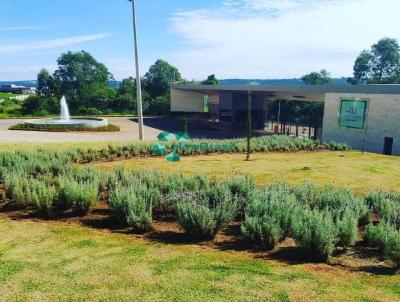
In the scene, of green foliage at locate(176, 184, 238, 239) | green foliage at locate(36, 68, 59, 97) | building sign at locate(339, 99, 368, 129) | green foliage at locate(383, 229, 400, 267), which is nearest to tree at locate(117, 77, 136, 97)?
green foliage at locate(36, 68, 59, 97)

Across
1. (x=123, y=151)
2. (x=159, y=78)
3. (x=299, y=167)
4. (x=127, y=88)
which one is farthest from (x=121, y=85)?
(x=299, y=167)

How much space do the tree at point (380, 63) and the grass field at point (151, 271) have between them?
9974cm

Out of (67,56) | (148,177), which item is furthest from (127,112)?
(148,177)

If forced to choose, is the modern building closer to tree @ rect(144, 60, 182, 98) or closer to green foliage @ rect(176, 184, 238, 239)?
green foliage @ rect(176, 184, 238, 239)

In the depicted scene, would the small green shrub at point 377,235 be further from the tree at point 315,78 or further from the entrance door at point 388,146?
the tree at point 315,78

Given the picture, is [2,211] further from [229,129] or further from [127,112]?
[127,112]

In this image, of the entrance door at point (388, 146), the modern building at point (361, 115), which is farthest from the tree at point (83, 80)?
the entrance door at point (388, 146)

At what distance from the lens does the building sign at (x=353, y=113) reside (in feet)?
89.3

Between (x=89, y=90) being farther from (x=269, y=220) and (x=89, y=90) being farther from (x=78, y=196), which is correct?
(x=269, y=220)

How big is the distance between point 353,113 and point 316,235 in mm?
23502

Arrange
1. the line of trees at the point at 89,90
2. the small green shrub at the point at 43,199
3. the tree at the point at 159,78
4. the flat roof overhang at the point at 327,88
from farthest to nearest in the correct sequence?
the tree at the point at 159,78 → the line of trees at the point at 89,90 → the flat roof overhang at the point at 327,88 → the small green shrub at the point at 43,199

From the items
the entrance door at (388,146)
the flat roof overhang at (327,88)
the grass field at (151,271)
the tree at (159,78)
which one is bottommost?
the entrance door at (388,146)

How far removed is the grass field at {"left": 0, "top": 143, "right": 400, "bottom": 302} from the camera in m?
5.42

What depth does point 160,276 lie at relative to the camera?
19.5 ft
